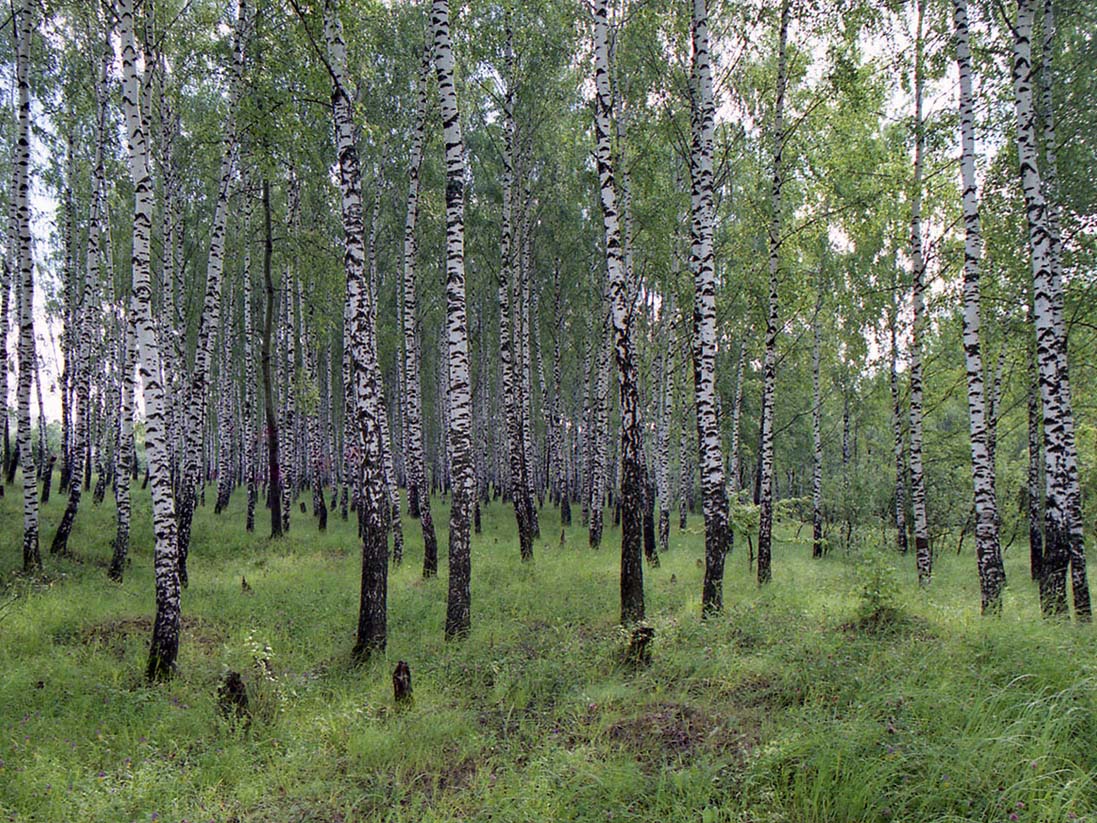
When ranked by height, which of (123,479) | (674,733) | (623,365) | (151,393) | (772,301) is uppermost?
(772,301)

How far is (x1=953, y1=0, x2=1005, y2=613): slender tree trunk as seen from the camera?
26.7 feet

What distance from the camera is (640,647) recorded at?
726 centimetres

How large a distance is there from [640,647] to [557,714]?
5.53 ft

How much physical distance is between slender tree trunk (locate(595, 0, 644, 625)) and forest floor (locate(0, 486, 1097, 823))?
2.88 feet

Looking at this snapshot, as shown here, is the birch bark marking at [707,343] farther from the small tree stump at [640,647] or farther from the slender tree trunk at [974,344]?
the slender tree trunk at [974,344]

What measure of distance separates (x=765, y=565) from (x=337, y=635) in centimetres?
848

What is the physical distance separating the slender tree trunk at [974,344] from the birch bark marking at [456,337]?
6.96 meters

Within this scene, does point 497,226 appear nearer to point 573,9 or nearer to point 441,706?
point 573,9

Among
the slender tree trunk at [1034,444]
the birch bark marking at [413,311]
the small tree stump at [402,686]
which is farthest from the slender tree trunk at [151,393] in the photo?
the slender tree trunk at [1034,444]

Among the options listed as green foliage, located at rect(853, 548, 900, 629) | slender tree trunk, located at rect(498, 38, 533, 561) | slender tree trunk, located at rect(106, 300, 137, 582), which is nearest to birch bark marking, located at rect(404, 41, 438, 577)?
slender tree trunk, located at rect(498, 38, 533, 561)

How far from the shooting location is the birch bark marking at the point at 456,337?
7.84 meters

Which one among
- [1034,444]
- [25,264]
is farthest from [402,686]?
[1034,444]

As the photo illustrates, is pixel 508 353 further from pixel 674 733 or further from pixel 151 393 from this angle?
pixel 674 733

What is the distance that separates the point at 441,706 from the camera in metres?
6.27
